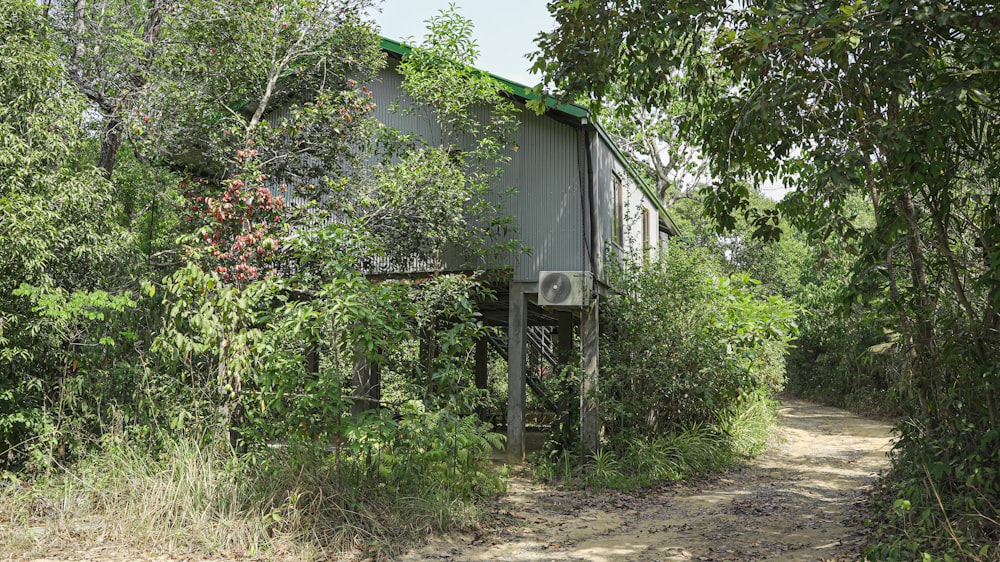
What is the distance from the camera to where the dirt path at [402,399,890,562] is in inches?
273

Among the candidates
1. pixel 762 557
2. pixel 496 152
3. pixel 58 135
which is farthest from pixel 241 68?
pixel 762 557

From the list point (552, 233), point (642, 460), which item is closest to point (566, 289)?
point (552, 233)

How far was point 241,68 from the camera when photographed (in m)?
10.9

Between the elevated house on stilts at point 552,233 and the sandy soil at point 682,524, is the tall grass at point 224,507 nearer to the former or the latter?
the sandy soil at point 682,524

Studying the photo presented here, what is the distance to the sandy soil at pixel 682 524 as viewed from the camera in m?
6.79

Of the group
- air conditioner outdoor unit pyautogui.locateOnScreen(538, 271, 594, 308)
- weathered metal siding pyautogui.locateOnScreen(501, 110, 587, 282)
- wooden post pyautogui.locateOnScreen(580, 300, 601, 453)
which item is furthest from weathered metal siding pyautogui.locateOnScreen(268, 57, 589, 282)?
wooden post pyautogui.locateOnScreen(580, 300, 601, 453)

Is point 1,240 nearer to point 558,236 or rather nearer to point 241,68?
point 241,68

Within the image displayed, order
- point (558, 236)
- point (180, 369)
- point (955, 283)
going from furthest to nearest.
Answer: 1. point (558, 236)
2. point (180, 369)
3. point (955, 283)

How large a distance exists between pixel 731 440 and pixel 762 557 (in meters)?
5.98

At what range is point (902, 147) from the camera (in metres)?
5.01

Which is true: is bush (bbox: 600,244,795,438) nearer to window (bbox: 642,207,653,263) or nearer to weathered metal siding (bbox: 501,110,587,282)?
weathered metal siding (bbox: 501,110,587,282)

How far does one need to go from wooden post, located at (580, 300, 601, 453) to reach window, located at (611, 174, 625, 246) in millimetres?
1879

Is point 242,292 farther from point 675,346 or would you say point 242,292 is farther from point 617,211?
point 617,211

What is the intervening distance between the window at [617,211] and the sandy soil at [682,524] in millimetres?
4365
